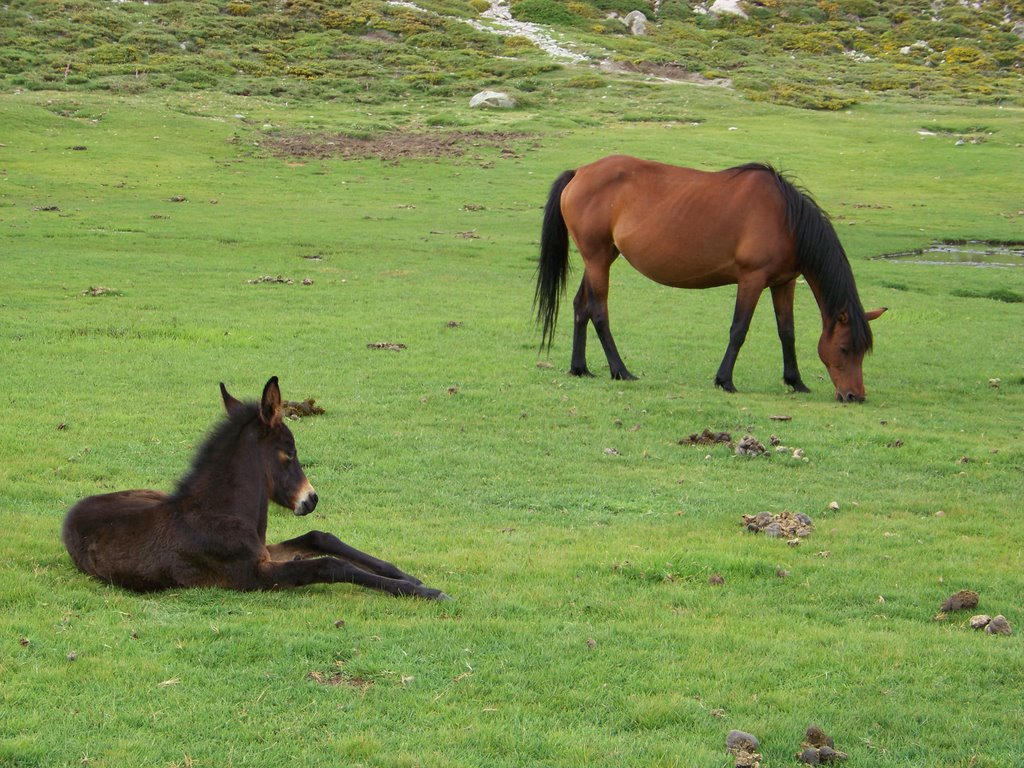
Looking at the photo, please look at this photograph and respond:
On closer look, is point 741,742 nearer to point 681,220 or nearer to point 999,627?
point 999,627

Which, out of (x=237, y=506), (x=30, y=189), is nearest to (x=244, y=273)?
(x=30, y=189)

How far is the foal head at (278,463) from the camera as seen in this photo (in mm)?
7035

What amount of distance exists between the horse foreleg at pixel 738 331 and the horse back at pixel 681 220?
30cm

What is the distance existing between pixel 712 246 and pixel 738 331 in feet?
4.01

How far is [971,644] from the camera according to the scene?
6.42 meters

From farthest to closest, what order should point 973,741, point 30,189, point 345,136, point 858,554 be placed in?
point 345,136
point 30,189
point 858,554
point 973,741

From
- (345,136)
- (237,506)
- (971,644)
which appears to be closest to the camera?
(971,644)

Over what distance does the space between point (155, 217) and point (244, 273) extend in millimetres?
7524

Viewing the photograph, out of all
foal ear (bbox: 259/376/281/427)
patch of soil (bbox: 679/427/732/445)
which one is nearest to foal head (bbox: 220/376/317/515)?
foal ear (bbox: 259/376/281/427)

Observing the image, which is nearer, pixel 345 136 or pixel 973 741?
pixel 973 741

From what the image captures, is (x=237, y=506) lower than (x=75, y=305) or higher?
higher

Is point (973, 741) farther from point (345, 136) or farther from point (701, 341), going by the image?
point (345, 136)

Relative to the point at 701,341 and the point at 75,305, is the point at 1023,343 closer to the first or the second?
the point at 701,341

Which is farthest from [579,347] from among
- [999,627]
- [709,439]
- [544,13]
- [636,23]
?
[636,23]
